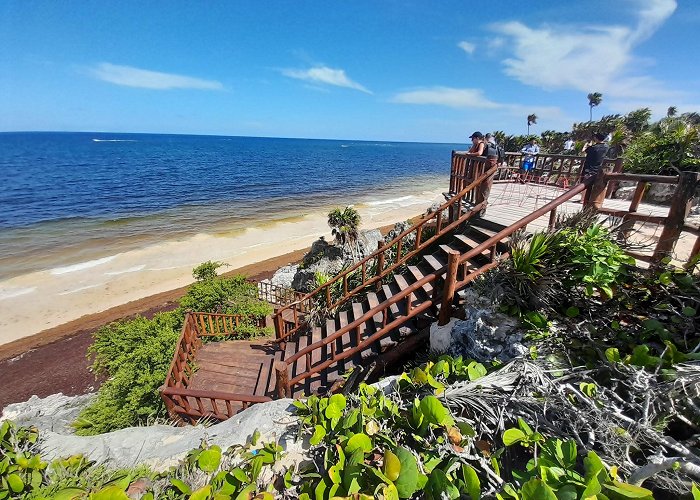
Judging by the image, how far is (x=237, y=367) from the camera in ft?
22.1

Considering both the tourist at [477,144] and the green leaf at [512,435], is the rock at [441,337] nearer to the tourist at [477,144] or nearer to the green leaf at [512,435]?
the green leaf at [512,435]

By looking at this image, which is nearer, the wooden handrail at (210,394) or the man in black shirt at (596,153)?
the wooden handrail at (210,394)

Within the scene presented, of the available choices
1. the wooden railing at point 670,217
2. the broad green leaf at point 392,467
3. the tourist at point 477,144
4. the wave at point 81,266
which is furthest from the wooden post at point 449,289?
the wave at point 81,266

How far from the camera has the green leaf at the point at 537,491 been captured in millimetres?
1399

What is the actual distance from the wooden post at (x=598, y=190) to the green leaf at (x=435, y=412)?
12.6ft

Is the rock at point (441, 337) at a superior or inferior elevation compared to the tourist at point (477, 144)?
inferior

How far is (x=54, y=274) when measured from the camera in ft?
54.4

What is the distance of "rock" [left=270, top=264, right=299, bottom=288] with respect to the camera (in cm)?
1614

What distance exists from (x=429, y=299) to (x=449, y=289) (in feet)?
2.45

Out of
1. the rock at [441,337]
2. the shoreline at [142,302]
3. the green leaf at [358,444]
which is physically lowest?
the shoreline at [142,302]

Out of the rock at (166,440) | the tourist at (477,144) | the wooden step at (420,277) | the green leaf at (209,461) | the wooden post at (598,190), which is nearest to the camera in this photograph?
the green leaf at (209,461)

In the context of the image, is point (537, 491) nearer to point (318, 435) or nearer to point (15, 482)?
point (318, 435)

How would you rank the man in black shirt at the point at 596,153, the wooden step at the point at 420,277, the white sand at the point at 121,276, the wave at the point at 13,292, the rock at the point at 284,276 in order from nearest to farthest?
the wooden step at the point at 420,277 < the man in black shirt at the point at 596,153 < the white sand at the point at 121,276 < the wave at the point at 13,292 < the rock at the point at 284,276

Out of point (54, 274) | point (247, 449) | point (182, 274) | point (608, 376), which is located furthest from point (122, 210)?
point (608, 376)
